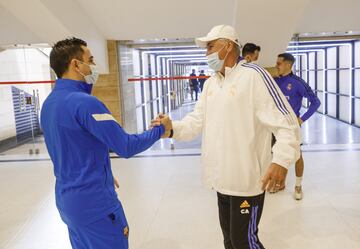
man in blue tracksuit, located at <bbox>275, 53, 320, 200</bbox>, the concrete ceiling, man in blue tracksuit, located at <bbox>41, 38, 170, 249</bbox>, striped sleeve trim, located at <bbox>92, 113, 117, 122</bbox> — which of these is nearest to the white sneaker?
man in blue tracksuit, located at <bbox>275, 53, 320, 200</bbox>

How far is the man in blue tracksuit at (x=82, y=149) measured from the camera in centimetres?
160

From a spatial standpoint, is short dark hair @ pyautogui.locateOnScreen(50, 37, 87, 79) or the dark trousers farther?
the dark trousers

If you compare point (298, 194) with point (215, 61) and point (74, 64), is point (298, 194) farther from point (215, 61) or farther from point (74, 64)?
point (74, 64)

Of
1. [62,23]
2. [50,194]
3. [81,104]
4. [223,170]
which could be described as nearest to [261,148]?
[223,170]

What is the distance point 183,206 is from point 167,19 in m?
3.16

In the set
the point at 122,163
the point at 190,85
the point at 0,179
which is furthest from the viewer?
the point at 190,85

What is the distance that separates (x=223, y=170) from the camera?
1948 mm

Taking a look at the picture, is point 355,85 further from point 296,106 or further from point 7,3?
point 7,3

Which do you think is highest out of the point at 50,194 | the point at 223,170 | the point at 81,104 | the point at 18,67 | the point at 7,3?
the point at 7,3

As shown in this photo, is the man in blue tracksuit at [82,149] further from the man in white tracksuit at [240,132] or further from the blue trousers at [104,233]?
the man in white tracksuit at [240,132]

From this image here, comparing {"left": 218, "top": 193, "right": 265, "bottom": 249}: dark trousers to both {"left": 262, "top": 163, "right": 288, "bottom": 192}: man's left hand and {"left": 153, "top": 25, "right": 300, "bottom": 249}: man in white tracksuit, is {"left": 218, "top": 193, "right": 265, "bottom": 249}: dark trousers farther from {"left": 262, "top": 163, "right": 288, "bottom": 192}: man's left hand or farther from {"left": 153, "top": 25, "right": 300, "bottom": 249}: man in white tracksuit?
{"left": 262, "top": 163, "right": 288, "bottom": 192}: man's left hand

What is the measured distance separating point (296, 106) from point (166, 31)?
3009 millimetres

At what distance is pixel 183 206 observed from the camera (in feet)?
12.1

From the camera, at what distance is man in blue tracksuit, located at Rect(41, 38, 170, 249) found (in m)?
1.60
